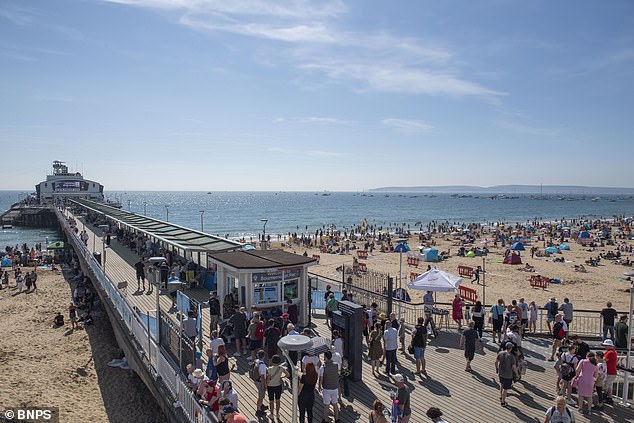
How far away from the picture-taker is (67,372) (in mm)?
14484

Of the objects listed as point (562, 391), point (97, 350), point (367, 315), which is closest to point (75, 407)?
point (97, 350)

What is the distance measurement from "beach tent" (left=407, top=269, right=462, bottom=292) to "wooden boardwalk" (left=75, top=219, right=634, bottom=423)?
75.1 inches

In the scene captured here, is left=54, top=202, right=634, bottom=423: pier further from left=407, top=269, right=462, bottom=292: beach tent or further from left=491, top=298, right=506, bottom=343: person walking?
left=407, top=269, right=462, bottom=292: beach tent

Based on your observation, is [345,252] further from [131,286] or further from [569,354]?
[569,354]

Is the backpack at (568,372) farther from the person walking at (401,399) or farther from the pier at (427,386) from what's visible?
the person walking at (401,399)

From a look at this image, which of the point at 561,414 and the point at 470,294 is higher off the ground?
the point at 561,414

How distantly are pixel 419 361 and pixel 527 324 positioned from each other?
16.9ft

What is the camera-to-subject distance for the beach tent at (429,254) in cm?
3647

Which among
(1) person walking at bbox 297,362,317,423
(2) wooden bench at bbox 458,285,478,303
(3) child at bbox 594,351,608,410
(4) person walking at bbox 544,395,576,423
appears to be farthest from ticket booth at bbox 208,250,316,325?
(2) wooden bench at bbox 458,285,478,303

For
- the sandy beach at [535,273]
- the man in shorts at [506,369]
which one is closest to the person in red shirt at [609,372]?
the man in shorts at [506,369]

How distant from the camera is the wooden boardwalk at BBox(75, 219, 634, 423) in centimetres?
838

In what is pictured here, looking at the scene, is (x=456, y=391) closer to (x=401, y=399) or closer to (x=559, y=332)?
(x=401, y=399)

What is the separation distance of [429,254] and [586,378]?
28410 mm

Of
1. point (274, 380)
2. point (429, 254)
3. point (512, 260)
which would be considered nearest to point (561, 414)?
point (274, 380)
